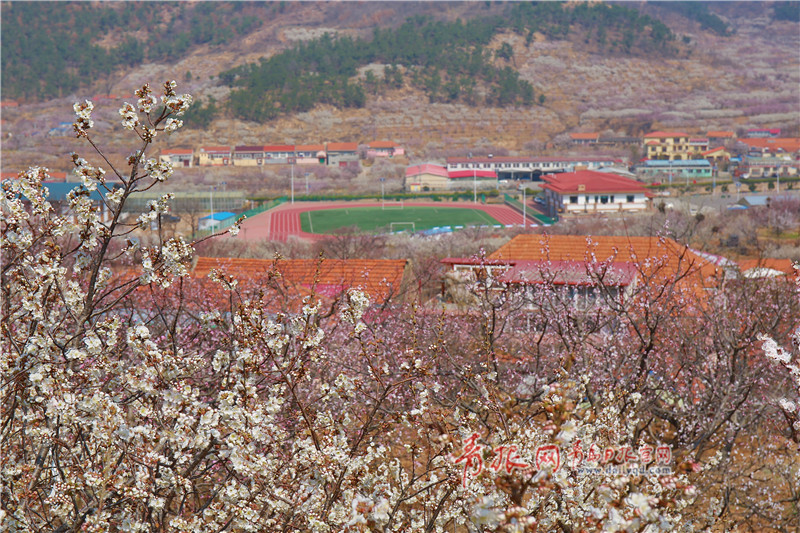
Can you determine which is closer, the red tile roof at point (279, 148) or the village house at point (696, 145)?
the village house at point (696, 145)

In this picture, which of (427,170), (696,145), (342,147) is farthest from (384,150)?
(696,145)

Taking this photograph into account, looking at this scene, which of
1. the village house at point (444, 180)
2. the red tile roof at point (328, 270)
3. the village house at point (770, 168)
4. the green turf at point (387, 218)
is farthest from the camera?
the village house at point (770, 168)

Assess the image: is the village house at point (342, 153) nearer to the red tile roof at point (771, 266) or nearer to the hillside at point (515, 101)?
the hillside at point (515, 101)

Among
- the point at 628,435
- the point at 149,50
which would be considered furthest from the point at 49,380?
the point at 149,50

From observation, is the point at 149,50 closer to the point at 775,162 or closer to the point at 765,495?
the point at 775,162

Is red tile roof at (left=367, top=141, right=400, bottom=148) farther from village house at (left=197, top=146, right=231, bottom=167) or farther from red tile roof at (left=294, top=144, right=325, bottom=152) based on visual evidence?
village house at (left=197, top=146, right=231, bottom=167)

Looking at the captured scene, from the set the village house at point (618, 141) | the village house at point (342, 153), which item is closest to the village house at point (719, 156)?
the village house at point (618, 141)

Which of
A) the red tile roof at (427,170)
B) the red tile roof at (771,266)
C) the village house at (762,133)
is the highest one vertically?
the red tile roof at (771,266)

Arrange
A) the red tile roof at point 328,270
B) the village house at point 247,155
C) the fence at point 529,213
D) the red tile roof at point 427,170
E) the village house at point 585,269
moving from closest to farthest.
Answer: the village house at point 585,269 < the red tile roof at point 328,270 < the fence at point 529,213 < the red tile roof at point 427,170 < the village house at point 247,155
